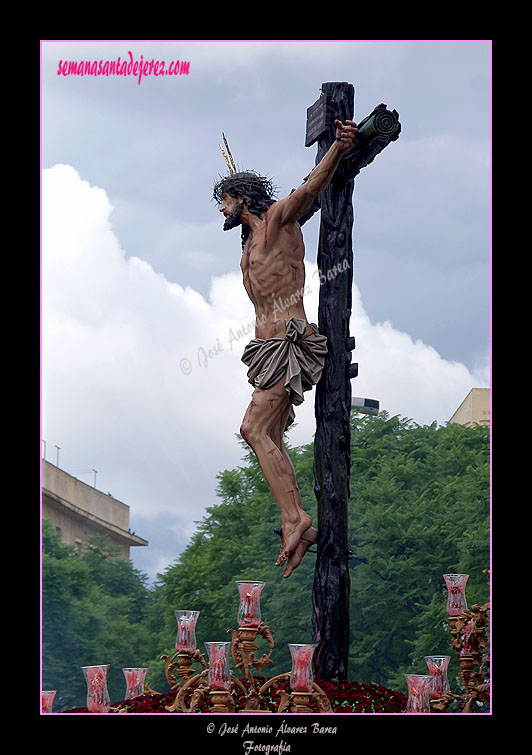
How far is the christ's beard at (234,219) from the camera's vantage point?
691 centimetres

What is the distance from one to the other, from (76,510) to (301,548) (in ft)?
53.6

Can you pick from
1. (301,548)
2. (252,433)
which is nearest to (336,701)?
(301,548)

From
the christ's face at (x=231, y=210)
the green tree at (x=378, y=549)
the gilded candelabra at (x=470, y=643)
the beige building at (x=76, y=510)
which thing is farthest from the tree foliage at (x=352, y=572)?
the christ's face at (x=231, y=210)

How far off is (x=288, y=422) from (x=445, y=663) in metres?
1.76

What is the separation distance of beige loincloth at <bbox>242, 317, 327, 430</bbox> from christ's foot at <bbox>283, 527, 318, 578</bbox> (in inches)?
29.7

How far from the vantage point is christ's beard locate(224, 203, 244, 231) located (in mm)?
6910

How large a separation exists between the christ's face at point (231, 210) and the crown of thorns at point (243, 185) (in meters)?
0.05

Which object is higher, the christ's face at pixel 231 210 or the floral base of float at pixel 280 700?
the christ's face at pixel 231 210

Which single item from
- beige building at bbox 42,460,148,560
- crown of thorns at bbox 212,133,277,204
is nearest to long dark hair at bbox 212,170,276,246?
crown of thorns at bbox 212,133,277,204

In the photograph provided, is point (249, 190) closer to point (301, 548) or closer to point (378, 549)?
point (301, 548)

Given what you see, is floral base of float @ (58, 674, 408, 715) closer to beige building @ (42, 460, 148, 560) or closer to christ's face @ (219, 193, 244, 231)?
christ's face @ (219, 193, 244, 231)

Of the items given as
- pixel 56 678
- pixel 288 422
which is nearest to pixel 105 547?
pixel 56 678

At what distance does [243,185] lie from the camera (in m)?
6.93

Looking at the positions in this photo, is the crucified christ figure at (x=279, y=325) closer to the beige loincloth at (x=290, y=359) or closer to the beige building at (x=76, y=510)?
the beige loincloth at (x=290, y=359)
